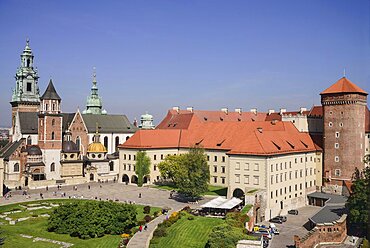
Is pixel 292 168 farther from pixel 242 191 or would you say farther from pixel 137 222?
pixel 137 222

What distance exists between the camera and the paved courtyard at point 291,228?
36138mm

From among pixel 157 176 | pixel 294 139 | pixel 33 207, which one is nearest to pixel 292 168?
pixel 294 139

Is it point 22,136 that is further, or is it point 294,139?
point 22,136

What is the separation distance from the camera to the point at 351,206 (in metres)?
39.2

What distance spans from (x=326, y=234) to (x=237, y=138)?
2211 cm

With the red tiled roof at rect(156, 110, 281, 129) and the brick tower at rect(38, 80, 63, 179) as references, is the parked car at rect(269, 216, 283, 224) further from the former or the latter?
the brick tower at rect(38, 80, 63, 179)

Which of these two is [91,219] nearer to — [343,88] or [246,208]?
[246,208]

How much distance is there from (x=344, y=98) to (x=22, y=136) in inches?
1878

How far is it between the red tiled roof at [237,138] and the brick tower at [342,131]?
2.84 metres

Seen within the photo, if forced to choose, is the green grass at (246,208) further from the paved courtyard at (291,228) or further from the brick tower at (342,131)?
the brick tower at (342,131)

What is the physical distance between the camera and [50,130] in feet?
210

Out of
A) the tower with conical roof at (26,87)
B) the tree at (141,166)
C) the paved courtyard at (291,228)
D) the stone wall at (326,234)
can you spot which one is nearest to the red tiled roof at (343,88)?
the paved courtyard at (291,228)

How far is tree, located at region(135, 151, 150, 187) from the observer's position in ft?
198

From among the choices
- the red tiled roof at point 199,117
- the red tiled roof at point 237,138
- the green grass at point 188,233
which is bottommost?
the green grass at point 188,233
